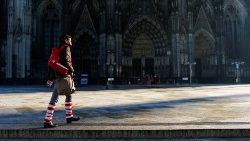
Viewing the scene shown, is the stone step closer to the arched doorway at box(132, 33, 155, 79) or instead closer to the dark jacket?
the dark jacket

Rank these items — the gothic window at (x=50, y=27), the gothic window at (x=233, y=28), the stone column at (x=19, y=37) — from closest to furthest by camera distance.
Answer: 1. the stone column at (x=19, y=37)
2. the gothic window at (x=50, y=27)
3. the gothic window at (x=233, y=28)

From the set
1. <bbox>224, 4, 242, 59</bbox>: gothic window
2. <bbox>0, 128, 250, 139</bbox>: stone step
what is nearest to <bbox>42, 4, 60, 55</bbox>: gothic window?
<bbox>224, 4, 242, 59</bbox>: gothic window

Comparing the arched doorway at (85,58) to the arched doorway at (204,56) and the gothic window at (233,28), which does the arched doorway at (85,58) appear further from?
the gothic window at (233,28)

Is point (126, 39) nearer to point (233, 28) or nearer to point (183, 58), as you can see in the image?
point (183, 58)

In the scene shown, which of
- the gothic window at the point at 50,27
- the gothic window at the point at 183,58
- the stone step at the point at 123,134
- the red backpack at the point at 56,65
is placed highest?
the gothic window at the point at 50,27

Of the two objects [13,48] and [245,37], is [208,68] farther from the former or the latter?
[13,48]

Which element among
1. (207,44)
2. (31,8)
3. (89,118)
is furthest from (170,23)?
(89,118)

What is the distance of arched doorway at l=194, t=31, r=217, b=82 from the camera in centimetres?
3922

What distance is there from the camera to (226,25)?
41344mm

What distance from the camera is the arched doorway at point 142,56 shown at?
39625 mm

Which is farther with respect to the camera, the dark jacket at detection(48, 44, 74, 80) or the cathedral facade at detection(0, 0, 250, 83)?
the cathedral facade at detection(0, 0, 250, 83)

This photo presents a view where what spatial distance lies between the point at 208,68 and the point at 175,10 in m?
7.42

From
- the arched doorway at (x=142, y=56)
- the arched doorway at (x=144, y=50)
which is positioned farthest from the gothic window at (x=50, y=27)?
the arched doorway at (x=142, y=56)

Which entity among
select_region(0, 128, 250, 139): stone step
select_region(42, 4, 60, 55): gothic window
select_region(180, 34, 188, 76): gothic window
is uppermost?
select_region(42, 4, 60, 55): gothic window
